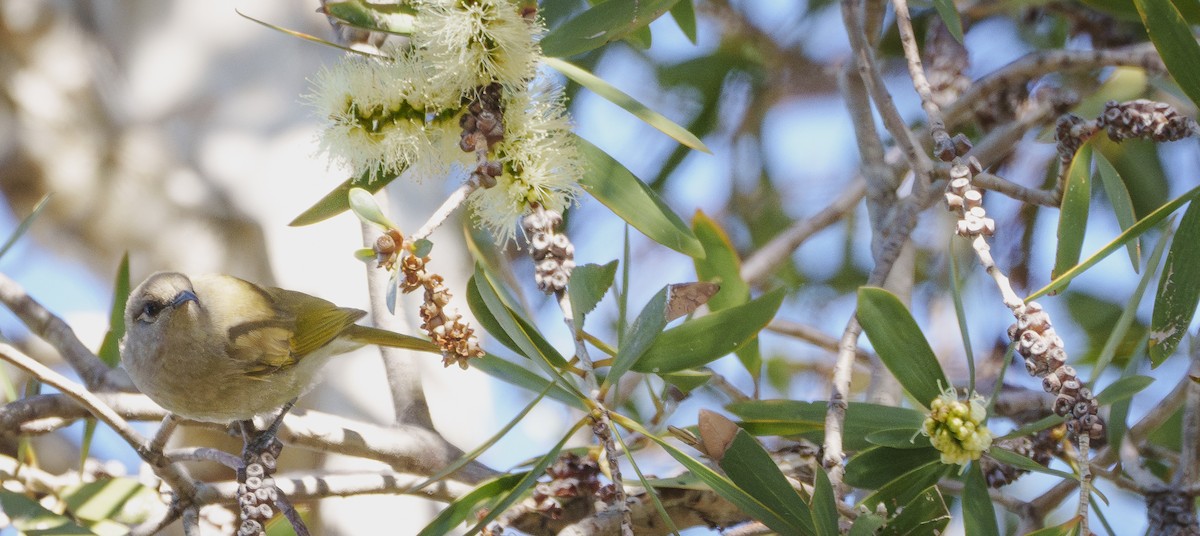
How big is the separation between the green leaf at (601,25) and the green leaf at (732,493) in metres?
0.48

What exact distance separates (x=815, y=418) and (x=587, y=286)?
1.13 feet

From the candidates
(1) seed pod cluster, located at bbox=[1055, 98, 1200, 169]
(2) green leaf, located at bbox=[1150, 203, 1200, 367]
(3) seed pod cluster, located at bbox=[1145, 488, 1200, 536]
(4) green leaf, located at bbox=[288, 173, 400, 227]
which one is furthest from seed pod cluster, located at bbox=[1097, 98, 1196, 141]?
(4) green leaf, located at bbox=[288, 173, 400, 227]

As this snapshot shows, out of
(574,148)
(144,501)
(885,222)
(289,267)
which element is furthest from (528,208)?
(289,267)

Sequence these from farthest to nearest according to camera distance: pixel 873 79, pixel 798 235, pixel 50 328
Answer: pixel 798 235 < pixel 50 328 < pixel 873 79

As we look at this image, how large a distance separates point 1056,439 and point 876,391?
0.39 m

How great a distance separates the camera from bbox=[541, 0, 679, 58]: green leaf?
1229 mm

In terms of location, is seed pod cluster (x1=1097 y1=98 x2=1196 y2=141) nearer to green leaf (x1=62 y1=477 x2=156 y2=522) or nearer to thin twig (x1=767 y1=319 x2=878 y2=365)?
thin twig (x1=767 y1=319 x2=878 y2=365)

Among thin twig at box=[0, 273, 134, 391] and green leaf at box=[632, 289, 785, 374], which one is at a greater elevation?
thin twig at box=[0, 273, 134, 391]

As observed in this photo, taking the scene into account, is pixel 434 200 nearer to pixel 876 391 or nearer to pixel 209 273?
pixel 209 273

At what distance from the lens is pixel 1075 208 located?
1235 mm

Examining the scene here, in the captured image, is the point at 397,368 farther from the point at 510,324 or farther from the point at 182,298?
the point at 510,324

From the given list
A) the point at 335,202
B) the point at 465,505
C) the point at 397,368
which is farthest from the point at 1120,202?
the point at 397,368

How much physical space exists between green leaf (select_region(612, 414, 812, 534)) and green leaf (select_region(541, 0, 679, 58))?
1.58 ft

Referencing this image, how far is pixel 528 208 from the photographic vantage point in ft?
4.07
